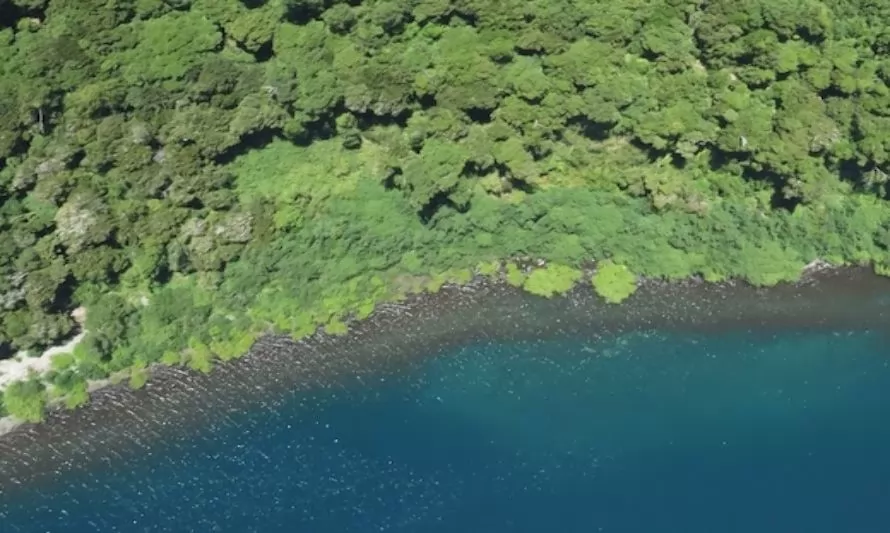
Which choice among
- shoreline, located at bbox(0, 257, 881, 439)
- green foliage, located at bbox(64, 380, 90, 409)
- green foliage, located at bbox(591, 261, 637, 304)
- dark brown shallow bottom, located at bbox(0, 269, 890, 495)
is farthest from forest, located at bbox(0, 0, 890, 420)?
dark brown shallow bottom, located at bbox(0, 269, 890, 495)

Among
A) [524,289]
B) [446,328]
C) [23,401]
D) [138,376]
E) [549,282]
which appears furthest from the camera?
[524,289]

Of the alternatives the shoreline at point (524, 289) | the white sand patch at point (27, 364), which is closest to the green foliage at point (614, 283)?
Answer: the shoreline at point (524, 289)

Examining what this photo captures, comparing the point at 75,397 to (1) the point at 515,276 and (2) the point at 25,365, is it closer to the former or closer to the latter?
(2) the point at 25,365

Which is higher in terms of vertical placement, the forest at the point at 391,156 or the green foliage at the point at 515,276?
the forest at the point at 391,156

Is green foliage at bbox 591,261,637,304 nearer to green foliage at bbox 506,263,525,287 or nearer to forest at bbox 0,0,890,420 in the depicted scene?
forest at bbox 0,0,890,420

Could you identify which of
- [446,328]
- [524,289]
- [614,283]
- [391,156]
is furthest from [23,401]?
[614,283]

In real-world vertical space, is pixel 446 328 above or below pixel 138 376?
above

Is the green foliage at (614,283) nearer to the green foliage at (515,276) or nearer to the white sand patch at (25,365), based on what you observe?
the green foliage at (515,276)

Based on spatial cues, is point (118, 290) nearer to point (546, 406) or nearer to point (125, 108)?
point (125, 108)
